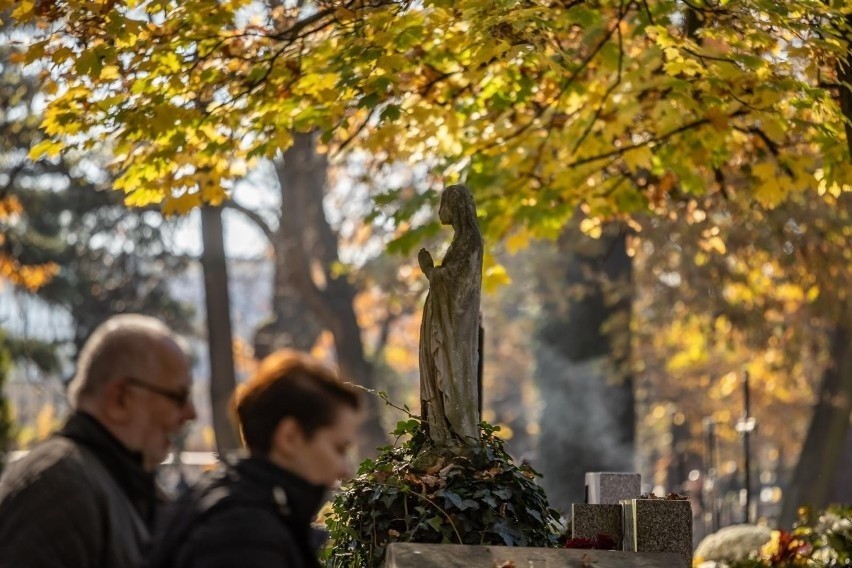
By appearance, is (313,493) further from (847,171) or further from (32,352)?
(32,352)

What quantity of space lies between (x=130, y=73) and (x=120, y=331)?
5684 millimetres

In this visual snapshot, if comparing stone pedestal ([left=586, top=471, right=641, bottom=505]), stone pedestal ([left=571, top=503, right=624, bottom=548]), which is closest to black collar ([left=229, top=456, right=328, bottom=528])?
stone pedestal ([left=571, top=503, right=624, bottom=548])

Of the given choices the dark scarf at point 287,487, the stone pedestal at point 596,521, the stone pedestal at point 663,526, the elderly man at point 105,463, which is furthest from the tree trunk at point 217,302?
the dark scarf at point 287,487

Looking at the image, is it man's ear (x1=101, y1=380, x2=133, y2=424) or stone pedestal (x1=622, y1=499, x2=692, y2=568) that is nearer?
man's ear (x1=101, y1=380, x2=133, y2=424)

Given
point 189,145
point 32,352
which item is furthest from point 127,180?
point 32,352

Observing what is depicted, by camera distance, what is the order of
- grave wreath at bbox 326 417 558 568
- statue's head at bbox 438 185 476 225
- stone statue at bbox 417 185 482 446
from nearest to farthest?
grave wreath at bbox 326 417 558 568 → stone statue at bbox 417 185 482 446 → statue's head at bbox 438 185 476 225

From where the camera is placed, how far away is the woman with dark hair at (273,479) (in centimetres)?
396

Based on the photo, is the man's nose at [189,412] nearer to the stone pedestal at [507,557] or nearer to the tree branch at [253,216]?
the stone pedestal at [507,557]

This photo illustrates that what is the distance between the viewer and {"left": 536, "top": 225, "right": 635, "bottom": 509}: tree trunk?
2359cm

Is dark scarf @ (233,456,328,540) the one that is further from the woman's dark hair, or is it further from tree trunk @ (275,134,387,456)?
tree trunk @ (275,134,387,456)

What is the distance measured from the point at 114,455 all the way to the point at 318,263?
2429cm

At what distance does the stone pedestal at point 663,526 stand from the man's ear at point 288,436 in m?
5.37

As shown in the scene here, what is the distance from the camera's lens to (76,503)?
4.32 meters

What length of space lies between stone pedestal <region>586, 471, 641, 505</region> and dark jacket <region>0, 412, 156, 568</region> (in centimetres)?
684
